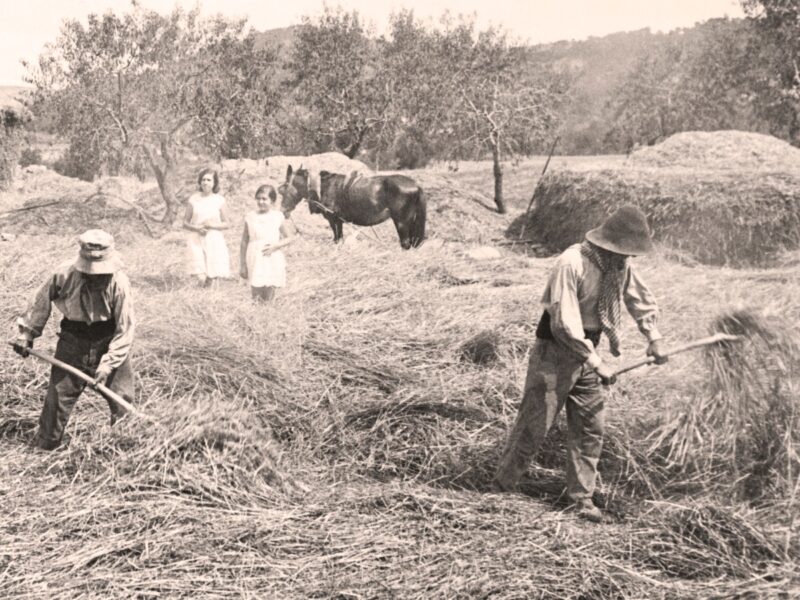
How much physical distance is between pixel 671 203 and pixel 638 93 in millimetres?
32001

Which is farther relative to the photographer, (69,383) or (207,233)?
(207,233)

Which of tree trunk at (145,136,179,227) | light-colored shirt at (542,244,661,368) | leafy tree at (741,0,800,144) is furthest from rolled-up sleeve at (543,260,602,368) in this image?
leafy tree at (741,0,800,144)

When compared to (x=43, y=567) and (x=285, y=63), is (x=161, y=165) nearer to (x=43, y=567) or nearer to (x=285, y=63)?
(x=285, y=63)

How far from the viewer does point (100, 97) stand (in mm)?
14172

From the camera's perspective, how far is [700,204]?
11.3m

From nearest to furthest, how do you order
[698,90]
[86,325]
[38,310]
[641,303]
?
[641,303]
[38,310]
[86,325]
[698,90]

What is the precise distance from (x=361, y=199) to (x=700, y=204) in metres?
4.53

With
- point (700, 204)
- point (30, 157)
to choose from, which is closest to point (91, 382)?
point (700, 204)

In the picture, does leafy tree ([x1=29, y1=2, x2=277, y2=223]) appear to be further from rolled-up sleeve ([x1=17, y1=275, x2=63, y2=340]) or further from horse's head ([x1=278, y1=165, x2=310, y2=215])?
rolled-up sleeve ([x1=17, y1=275, x2=63, y2=340])

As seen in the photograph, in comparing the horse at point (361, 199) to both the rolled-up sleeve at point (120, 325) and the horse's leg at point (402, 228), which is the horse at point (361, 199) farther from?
the rolled-up sleeve at point (120, 325)

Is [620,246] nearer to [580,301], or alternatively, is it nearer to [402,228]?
[580,301]

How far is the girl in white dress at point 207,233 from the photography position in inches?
336

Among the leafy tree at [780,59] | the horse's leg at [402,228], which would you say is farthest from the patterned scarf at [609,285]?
the leafy tree at [780,59]

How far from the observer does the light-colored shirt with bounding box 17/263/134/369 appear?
4656 millimetres
